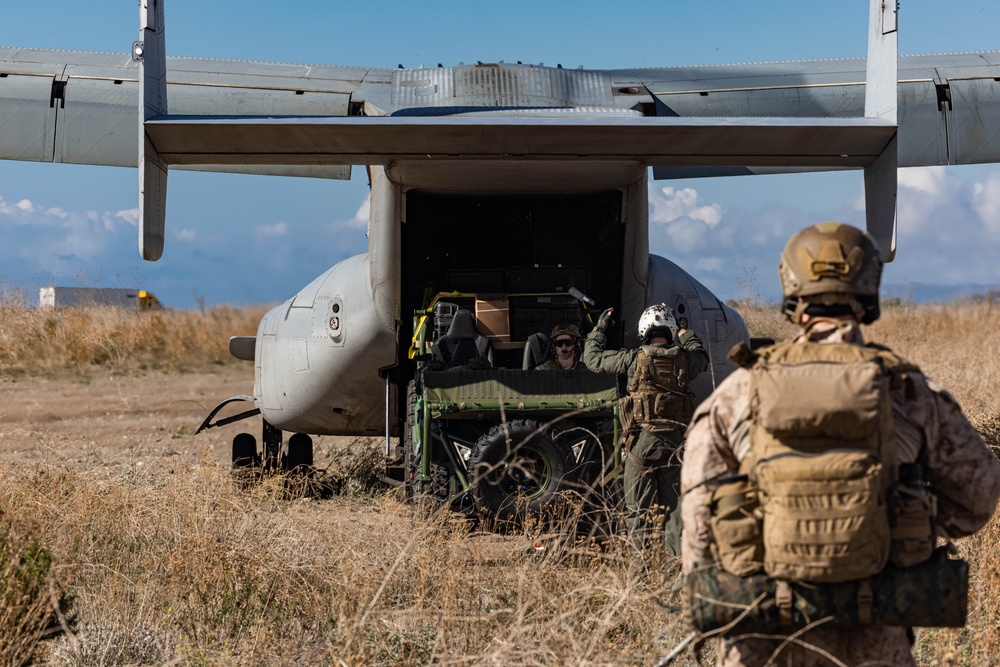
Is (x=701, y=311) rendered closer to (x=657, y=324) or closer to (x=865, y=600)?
(x=657, y=324)

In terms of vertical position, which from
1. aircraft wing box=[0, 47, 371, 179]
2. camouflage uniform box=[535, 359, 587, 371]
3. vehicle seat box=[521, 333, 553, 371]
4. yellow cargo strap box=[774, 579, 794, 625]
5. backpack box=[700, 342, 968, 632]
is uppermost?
aircraft wing box=[0, 47, 371, 179]

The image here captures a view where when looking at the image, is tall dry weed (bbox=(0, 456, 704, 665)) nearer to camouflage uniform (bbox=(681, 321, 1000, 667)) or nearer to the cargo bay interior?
camouflage uniform (bbox=(681, 321, 1000, 667))

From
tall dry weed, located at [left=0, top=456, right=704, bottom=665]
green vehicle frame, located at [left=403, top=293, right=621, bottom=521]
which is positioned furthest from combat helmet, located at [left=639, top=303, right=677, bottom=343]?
tall dry weed, located at [left=0, top=456, right=704, bottom=665]

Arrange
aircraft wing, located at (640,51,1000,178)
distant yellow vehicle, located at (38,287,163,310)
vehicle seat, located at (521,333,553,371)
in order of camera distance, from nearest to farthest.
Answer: vehicle seat, located at (521,333,553,371) → aircraft wing, located at (640,51,1000,178) → distant yellow vehicle, located at (38,287,163,310)

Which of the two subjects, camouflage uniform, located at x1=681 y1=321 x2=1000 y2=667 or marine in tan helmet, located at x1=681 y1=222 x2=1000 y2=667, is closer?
marine in tan helmet, located at x1=681 y1=222 x2=1000 y2=667

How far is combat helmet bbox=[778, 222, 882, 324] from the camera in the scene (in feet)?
10.0

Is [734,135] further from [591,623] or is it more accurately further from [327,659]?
[327,659]

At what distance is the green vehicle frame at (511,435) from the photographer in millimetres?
7141

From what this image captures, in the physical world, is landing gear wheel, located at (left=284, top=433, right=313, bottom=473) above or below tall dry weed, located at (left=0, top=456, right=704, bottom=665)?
above

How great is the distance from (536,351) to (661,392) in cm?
155

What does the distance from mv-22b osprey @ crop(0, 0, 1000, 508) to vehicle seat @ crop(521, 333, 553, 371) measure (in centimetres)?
2

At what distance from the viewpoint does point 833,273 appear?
3.06m

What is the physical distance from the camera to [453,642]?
4562 mm

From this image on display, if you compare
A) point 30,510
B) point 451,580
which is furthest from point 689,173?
point 30,510
